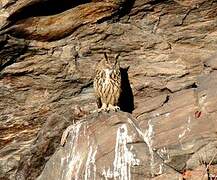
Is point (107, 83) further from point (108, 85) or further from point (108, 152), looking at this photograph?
point (108, 152)

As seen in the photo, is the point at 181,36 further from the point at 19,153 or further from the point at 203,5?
the point at 19,153

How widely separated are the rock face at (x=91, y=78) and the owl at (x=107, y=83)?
33cm

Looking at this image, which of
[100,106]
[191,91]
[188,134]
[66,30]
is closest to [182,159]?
[188,134]

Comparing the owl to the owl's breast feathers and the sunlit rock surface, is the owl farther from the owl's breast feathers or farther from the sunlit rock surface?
the sunlit rock surface

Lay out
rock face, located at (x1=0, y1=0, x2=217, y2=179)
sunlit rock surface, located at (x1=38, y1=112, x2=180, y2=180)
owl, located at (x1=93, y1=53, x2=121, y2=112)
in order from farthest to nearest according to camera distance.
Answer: owl, located at (x1=93, y1=53, x2=121, y2=112) → rock face, located at (x1=0, y1=0, x2=217, y2=179) → sunlit rock surface, located at (x1=38, y1=112, x2=180, y2=180)

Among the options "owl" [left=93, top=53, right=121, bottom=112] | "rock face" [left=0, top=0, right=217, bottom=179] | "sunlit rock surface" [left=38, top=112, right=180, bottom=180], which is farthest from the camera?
"owl" [left=93, top=53, right=121, bottom=112]

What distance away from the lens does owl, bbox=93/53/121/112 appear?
10.9 meters

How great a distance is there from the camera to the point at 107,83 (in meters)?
10.9

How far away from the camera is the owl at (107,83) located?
1092 centimetres

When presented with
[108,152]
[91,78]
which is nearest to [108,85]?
[91,78]

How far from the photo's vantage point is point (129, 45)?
11.1 meters

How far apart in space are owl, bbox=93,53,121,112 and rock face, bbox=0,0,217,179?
327 millimetres

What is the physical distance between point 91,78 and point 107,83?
1.53 feet

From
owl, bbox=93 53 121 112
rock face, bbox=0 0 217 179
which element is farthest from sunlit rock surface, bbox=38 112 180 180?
owl, bbox=93 53 121 112
